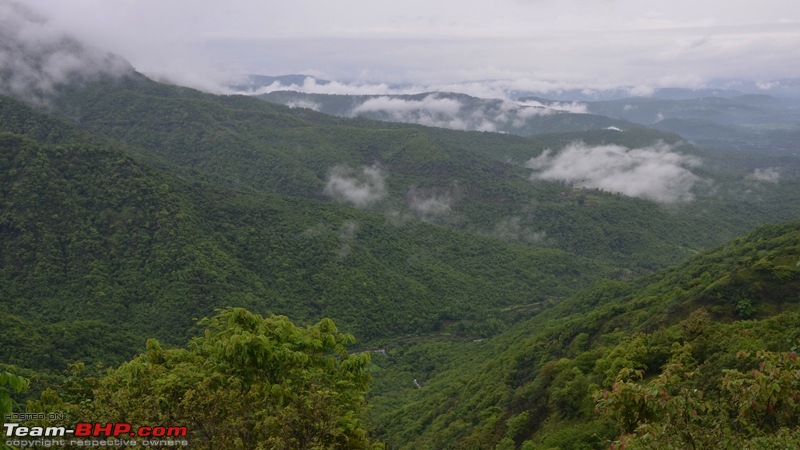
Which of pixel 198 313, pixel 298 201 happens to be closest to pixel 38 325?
pixel 198 313

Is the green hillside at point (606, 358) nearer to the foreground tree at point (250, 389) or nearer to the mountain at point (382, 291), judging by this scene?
the mountain at point (382, 291)

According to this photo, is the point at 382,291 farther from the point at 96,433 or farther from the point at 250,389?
the point at 96,433

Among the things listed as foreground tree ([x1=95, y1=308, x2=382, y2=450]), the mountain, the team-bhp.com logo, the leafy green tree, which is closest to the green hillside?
the mountain

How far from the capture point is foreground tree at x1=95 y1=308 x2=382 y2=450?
12.2 m

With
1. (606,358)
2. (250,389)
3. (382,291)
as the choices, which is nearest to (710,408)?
(250,389)

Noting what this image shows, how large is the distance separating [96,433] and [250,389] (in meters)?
3.88

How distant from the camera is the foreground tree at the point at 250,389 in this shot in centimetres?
1219

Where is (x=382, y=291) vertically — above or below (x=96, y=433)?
below

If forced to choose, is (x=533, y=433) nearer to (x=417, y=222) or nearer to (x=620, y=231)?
(x=417, y=222)

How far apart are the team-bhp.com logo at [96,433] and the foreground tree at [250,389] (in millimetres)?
205

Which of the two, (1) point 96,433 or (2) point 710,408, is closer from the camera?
(2) point 710,408

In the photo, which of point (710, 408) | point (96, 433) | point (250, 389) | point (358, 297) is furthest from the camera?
point (358, 297)

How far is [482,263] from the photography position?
154125 millimetres

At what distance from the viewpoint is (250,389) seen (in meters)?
14.7
